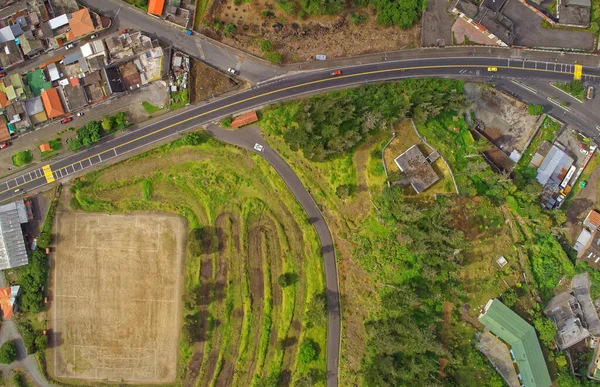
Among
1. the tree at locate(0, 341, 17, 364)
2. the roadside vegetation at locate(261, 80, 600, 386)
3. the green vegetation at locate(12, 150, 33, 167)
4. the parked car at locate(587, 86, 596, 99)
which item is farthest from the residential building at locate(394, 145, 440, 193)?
the tree at locate(0, 341, 17, 364)

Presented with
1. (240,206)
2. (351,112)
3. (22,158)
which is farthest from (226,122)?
(22,158)

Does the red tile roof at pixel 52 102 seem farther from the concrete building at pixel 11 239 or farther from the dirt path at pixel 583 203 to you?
the dirt path at pixel 583 203

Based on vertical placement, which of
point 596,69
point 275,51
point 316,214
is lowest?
point 316,214

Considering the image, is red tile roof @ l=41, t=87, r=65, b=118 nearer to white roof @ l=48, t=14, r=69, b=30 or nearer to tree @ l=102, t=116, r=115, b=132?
tree @ l=102, t=116, r=115, b=132

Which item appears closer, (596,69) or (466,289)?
(466,289)

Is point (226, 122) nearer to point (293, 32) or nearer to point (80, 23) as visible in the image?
point (293, 32)

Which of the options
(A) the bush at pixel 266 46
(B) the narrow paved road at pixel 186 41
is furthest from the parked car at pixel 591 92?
(A) the bush at pixel 266 46

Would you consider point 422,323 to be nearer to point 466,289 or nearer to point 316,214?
point 466,289

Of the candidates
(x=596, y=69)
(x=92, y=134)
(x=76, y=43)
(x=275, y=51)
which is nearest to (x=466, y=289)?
(x=596, y=69)
